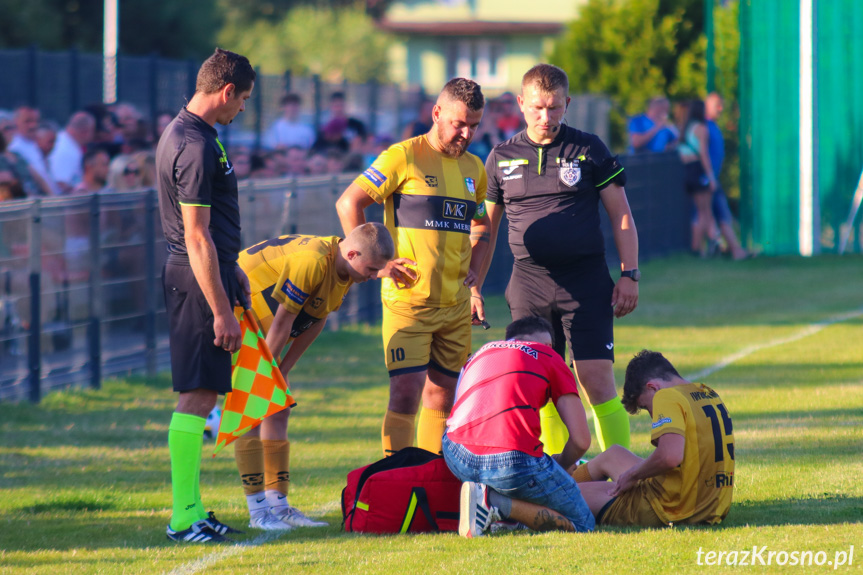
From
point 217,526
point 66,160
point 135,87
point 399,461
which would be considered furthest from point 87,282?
point 135,87

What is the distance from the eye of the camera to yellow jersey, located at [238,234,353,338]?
5.81 m

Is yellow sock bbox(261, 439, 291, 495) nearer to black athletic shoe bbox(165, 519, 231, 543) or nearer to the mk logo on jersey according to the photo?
black athletic shoe bbox(165, 519, 231, 543)

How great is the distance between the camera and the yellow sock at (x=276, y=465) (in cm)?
616

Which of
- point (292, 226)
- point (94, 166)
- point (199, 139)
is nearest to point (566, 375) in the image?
point (199, 139)

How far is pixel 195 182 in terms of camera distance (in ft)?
17.6

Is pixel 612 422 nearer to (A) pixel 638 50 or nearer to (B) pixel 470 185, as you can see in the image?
(B) pixel 470 185

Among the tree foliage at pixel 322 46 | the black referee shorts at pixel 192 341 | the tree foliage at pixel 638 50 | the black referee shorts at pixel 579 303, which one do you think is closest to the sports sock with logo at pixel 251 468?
the black referee shorts at pixel 192 341

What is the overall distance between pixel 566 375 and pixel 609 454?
2.49 feet

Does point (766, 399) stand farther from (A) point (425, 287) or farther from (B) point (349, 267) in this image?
(B) point (349, 267)

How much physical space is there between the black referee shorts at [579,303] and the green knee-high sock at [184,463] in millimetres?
2020

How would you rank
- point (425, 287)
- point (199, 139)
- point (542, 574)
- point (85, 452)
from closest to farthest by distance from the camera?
point (542, 574) → point (199, 139) → point (425, 287) → point (85, 452)

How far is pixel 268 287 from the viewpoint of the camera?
598 cm

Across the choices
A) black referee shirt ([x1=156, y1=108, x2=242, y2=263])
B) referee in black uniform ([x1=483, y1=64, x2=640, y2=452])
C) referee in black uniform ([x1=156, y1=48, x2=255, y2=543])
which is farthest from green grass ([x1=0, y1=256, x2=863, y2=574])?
black referee shirt ([x1=156, y1=108, x2=242, y2=263])

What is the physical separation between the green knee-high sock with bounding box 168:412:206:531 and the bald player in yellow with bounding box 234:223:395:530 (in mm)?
388
